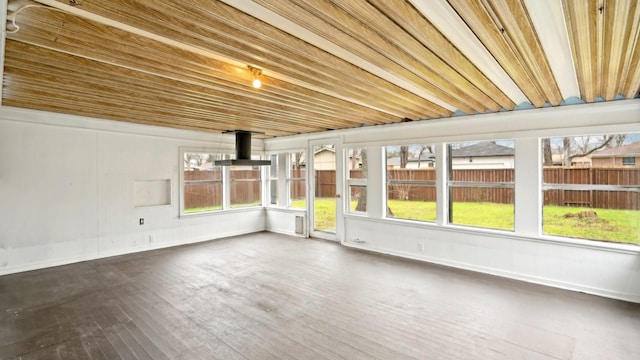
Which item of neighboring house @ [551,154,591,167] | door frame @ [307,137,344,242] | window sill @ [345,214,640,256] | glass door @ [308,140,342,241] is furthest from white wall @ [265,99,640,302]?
glass door @ [308,140,342,241]

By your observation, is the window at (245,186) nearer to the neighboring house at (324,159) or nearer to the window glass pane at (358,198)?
the neighboring house at (324,159)

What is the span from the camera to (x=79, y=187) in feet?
17.3

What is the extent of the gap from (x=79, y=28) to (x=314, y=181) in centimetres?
567

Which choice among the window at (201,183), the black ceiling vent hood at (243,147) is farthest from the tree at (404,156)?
the window at (201,183)

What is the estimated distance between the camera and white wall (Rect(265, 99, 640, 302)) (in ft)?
12.3

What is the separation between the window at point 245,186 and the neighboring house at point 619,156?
685 centimetres

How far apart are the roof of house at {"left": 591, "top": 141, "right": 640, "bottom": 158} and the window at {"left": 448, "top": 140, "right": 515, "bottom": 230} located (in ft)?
3.22

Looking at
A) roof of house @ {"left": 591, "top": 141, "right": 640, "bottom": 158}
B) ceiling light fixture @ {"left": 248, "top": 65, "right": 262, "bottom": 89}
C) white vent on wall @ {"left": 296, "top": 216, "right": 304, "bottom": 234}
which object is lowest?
white vent on wall @ {"left": 296, "top": 216, "right": 304, "bottom": 234}

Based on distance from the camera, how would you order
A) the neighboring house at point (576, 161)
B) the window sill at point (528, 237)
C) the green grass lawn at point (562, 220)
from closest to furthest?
the window sill at point (528, 237), the green grass lawn at point (562, 220), the neighboring house at point (576, 161)

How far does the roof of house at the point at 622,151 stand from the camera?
376 cm

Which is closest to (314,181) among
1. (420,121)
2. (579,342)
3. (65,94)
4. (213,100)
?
(420,121)

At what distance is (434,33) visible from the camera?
2.07m

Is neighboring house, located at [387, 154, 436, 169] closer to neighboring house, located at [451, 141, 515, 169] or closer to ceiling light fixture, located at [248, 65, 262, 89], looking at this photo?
neighboring house, located at [451, 141, 515, 169]

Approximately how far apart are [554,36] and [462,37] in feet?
2.16
